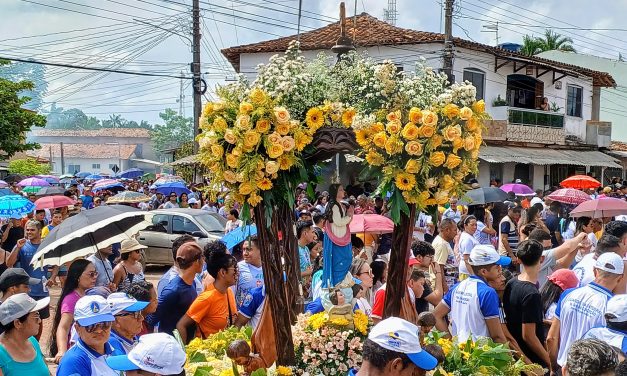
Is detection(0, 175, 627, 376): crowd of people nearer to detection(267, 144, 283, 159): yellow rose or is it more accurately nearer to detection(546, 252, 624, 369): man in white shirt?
detection(546, 252, 624, 369): man in white shirt

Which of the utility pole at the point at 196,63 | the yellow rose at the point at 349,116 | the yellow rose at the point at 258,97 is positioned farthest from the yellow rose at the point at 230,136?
the utility pole at the point at 196,63

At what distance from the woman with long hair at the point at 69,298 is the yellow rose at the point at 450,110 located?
342 cm

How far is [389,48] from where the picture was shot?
25.2 meters

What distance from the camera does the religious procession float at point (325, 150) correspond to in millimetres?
4590

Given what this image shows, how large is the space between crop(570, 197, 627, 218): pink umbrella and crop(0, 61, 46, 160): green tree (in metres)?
20.9

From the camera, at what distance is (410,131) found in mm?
4543

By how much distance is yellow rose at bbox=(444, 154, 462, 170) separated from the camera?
462cm

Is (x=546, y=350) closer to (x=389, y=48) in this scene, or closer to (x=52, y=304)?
(x=52, y=304)

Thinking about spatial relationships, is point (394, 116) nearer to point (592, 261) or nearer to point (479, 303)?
point (479, 303)

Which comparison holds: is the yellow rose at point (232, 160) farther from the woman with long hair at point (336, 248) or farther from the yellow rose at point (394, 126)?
the woman with long hair at point (336, 248)

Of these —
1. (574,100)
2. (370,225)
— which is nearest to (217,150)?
(370,225)

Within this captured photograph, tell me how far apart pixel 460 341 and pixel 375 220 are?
5.18 metres

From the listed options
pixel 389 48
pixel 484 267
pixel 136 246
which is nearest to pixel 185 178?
pixel 389 48

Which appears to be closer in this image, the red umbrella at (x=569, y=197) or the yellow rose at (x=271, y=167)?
the yellow rose at (x=271, y=167)
